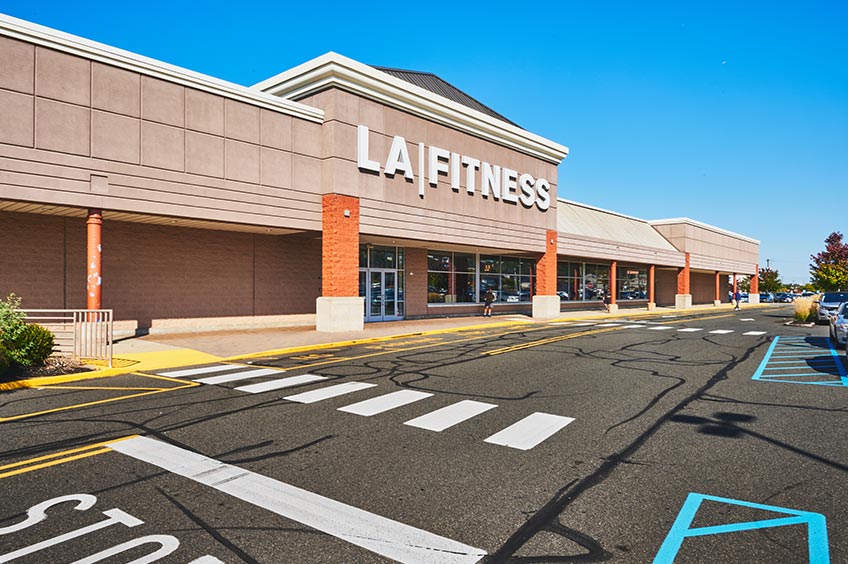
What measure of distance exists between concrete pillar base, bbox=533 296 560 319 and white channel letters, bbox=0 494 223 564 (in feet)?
93.5

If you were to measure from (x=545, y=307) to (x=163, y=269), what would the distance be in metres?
20.3

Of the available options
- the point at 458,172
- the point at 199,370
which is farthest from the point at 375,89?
the point at 199,370

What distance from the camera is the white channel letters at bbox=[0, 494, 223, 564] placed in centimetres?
360

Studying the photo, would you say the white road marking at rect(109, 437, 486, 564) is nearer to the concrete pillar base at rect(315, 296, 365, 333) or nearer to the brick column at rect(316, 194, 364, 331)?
the concrete pillar base at rect(315, 296, 365, 333)

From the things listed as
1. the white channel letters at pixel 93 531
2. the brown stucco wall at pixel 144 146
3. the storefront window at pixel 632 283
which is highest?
the brown stucco wall at pixel 144 146

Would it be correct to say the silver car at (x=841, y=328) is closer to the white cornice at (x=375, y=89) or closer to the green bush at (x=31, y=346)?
the white cornice at (x=375, y=89)

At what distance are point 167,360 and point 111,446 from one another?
7.46 metres

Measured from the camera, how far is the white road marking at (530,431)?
6336mm

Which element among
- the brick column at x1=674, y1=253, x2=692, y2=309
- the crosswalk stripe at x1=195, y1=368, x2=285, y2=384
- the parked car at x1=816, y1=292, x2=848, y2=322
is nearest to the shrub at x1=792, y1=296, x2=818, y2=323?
the parked car at x1=816, y1=292, x2=848, y2=322

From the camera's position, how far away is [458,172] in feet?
85.0

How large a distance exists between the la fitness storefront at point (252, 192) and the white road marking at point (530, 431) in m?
13.4

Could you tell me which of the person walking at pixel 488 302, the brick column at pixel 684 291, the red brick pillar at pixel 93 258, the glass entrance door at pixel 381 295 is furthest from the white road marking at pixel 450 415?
the brick column at pixel 684 291

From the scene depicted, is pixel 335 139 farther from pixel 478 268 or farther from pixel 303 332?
pixel 478 268

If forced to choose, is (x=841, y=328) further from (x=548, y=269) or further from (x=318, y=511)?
(x=548, y=269)
